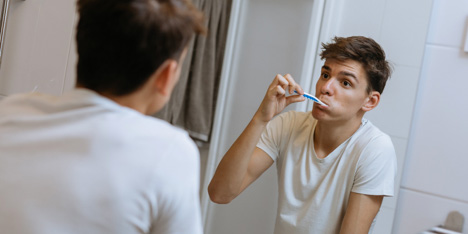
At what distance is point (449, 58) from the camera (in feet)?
3.87

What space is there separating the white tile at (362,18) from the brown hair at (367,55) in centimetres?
8

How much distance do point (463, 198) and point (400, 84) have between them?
284 millimetres

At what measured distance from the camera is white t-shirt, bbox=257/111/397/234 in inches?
44.4

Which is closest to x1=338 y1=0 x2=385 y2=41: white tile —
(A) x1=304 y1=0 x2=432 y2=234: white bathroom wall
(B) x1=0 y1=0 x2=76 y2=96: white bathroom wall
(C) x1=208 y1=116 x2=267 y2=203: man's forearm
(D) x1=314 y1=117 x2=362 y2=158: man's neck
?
(A) x1=304 y1=0 x2=432 y2=234: white bathroom wall

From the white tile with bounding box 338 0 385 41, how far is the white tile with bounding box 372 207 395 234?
1.31ft

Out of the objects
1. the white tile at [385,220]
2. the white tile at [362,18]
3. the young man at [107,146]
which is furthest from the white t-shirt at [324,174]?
the young man at [107,146]

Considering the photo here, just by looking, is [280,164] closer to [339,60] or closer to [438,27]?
[339,60]

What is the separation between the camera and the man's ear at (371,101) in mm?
1164

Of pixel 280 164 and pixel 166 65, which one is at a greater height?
pixel 166 65

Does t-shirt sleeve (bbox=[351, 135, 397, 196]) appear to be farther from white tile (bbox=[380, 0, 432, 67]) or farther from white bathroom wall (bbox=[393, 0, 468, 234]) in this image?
white tile (bbox=[380, 0, 432, 67])

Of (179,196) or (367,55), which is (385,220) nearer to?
(367,55)

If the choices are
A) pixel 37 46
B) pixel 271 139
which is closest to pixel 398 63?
pixel 271 139

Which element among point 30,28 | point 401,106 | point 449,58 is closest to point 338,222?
point 401,106

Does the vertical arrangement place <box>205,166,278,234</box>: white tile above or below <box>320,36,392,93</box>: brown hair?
below
